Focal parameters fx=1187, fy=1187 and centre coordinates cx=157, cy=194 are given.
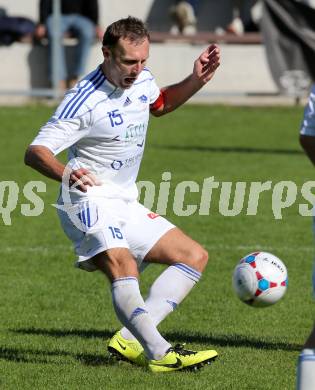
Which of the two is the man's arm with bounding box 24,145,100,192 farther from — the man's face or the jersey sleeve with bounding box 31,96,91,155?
the man's face

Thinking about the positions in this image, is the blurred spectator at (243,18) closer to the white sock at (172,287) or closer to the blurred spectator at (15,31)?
the blurred spectator at (15,31)

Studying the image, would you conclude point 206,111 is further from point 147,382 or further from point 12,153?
point 147,382

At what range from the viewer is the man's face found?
641 centimetres

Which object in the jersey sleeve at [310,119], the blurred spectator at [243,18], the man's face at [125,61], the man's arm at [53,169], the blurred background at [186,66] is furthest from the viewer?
the blurred spectator at [243,18]

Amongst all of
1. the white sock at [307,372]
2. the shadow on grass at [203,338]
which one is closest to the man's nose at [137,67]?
the shadow on grass at [203,338]

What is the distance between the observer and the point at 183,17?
25.9 m

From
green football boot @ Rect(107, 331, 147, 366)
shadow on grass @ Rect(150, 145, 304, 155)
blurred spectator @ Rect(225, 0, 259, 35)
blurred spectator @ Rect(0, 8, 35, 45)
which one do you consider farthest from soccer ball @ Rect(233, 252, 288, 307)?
blurred spectator @ Rect(225, 0, 259, 35)

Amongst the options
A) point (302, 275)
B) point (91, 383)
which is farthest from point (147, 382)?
point (302, 275)

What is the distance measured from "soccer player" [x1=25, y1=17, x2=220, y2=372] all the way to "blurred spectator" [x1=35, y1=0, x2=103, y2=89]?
14703 mm

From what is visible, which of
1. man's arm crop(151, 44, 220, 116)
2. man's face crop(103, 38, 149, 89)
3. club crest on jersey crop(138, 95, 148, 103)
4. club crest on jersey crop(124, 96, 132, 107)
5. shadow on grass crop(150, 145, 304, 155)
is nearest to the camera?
man's face crop(103, 38, 149, 89)

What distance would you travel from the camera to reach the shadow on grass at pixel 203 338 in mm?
7371

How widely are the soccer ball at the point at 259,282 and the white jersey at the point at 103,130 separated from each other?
808 mm

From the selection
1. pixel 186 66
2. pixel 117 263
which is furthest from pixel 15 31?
pixel 117 263

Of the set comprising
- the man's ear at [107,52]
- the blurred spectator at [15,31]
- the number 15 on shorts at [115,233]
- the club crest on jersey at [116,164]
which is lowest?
the blurred spectator at [15,31]
